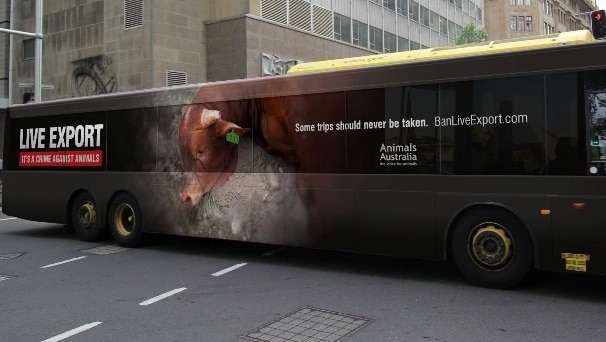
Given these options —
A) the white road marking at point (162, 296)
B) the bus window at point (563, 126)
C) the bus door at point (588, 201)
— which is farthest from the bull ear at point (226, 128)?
the bus door at point (588, 201)

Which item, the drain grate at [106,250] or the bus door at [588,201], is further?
the drain grate at [106,250]

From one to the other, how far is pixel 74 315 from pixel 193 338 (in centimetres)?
174

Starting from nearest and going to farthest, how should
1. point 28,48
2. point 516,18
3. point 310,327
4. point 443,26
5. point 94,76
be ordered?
point 310,327 < point 94,76 < point 28,48 < point 443,26 < point 516,18

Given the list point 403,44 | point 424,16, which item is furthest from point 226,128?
point 424,16

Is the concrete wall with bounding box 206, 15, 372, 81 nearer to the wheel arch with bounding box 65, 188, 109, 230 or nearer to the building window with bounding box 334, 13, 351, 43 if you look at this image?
the building window with bounding box 334, 13, 351, 43

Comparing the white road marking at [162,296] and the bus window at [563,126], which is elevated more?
the bus window at [563,126]

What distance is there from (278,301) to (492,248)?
8.86 ft

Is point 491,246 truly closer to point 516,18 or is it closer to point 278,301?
point 278,301

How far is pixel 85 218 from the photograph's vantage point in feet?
36.7

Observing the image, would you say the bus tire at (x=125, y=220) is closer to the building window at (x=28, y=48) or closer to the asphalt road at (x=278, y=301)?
the asphalt road at (x=278, y=301)

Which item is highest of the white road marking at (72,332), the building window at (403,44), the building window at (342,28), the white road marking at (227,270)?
the building window at (403,44)

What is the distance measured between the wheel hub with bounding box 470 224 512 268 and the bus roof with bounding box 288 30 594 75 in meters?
2.24

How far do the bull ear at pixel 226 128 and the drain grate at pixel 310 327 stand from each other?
370 cm

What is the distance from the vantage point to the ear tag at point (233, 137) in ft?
29.2
